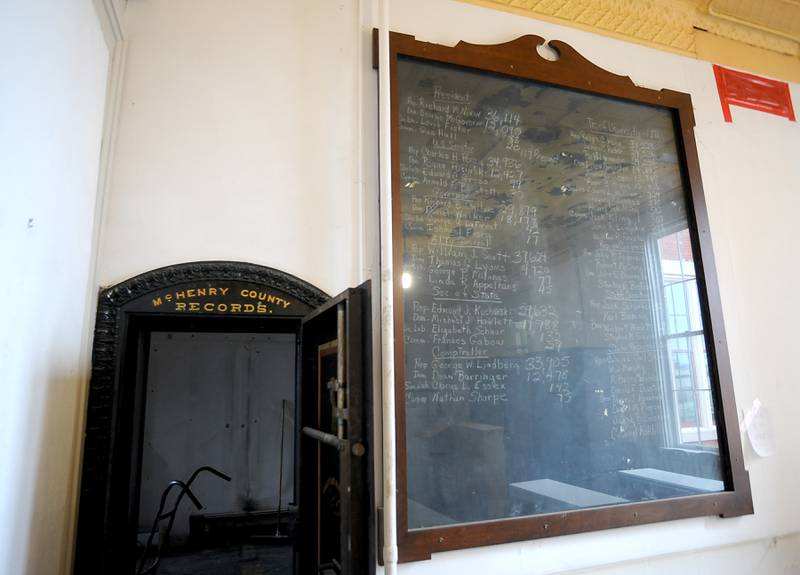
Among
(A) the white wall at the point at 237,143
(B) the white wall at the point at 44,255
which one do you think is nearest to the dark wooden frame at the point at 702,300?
(A) the white wall at the point at 237,143

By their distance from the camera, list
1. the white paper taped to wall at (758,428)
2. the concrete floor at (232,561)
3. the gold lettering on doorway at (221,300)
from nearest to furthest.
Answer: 1. the gold lettering on doorway at (221,300)
2. the white paper taped to wall at (758,428)
3. the concrete floor at (232,561)

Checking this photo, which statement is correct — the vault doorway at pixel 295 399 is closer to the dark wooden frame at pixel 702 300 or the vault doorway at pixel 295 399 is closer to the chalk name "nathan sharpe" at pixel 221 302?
the chalk name "nathan sharpe" at pixel 221 302

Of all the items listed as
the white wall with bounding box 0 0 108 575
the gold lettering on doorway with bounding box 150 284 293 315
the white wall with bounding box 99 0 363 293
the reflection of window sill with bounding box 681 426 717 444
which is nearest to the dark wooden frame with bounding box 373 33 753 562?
the reflection of window sill with bounding box 681 426 717 444

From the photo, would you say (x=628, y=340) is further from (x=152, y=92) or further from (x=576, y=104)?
(x=152, y=92)

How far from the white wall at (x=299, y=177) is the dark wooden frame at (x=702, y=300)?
7 cm

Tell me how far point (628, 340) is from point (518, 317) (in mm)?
538

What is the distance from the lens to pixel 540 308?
2127 millimetres

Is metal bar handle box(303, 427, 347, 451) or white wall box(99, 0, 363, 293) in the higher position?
white wall box(99, 0, 363, 293)

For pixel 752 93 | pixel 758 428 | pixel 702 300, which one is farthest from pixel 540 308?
pixel 752 93

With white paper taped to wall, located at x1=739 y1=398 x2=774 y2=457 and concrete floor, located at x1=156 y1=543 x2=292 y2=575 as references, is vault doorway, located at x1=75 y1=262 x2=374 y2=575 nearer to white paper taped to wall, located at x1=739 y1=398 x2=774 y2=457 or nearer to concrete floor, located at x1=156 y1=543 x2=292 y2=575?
concrete floor, located at x1=156 y1=543 x2=292 y2=575

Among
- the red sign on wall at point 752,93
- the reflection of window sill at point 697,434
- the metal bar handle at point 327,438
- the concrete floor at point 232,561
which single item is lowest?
the concrete floor at point 232,561

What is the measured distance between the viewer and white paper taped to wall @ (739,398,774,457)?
2.34 metres

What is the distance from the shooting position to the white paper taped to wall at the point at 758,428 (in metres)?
2.34

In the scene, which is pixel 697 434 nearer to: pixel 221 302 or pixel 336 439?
pixel 336 439
